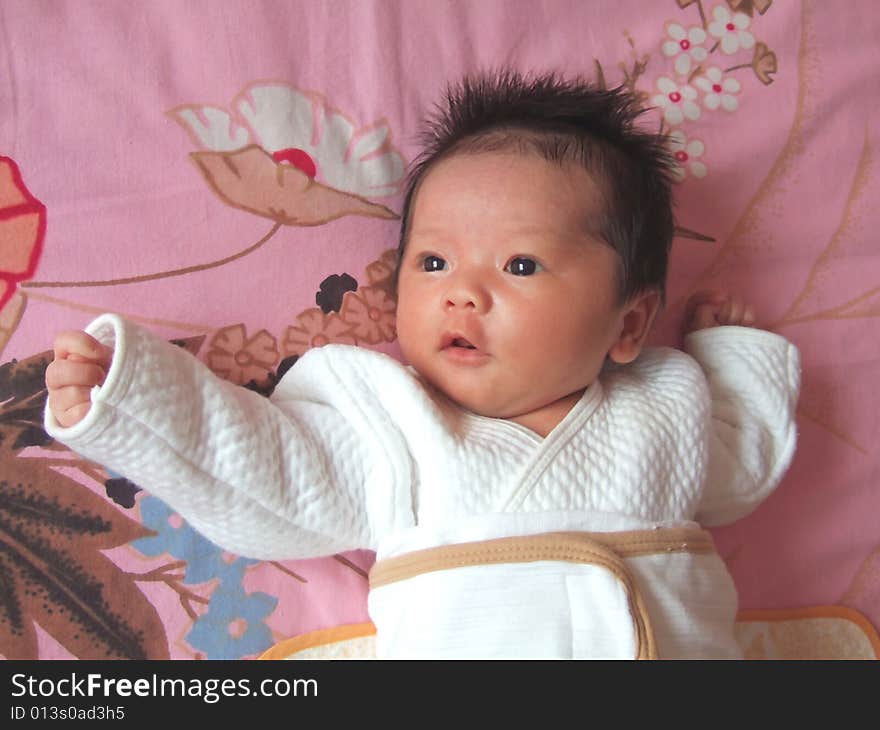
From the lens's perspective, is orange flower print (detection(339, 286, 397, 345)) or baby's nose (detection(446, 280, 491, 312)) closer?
baby's nose (detection(446, 280, 491, 312))

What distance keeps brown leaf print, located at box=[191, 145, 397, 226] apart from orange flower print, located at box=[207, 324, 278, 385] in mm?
172

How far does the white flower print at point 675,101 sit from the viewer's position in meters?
1.36

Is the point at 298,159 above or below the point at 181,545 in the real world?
above

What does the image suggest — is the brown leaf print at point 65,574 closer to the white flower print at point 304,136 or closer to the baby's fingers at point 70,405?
the baby's fingers at point 70,405

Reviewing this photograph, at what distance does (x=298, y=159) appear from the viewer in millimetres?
1204

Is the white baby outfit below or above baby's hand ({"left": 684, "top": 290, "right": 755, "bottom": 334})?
below

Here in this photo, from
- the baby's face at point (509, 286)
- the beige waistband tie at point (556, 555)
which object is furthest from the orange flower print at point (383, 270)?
the beige waistband tie at point (556, 555)

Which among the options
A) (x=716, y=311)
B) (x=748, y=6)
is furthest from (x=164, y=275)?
(x=748, y=6)

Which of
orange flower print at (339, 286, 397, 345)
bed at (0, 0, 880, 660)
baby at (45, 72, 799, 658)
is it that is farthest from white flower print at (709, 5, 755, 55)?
orange flower print at (339, 286, 397, 345)

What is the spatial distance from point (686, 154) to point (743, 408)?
0.42 m

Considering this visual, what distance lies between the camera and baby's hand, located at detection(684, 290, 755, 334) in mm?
1297

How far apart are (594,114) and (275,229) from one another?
46 cm

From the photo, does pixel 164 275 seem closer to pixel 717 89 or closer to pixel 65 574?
pixel 65 574

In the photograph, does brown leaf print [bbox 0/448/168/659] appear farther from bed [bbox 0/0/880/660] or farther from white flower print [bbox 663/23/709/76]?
white flower print [bbox 663/23/709/76]
